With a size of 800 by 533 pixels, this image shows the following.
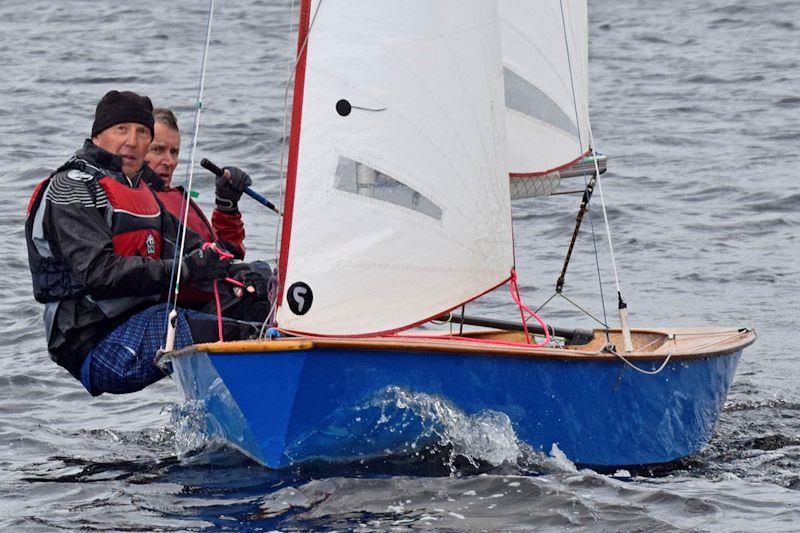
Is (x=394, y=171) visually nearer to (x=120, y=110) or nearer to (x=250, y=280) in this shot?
(x=250, y=280)

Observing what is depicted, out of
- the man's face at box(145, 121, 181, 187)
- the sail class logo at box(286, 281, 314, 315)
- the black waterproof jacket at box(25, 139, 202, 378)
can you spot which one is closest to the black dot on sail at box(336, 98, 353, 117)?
the sail class logo at box(286, 281, 314, 315)

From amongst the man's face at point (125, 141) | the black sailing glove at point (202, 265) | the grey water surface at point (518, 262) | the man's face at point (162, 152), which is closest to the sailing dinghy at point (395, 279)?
the grey water surface at point (518, 262)

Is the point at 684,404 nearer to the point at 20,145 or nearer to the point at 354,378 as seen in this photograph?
the point at 354,378

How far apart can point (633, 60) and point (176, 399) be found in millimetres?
12554

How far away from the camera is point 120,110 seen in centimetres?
534

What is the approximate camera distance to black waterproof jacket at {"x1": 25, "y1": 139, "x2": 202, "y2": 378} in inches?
197

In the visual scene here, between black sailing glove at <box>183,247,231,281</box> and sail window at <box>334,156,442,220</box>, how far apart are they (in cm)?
64

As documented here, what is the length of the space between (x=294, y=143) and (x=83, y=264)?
918 millimetres

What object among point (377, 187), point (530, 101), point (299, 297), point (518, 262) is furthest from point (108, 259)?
point (518, 262)

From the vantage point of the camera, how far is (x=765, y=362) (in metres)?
7.49

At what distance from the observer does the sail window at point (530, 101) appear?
6.44 metres

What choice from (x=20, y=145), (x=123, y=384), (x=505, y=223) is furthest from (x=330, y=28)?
(x=20, y=145)

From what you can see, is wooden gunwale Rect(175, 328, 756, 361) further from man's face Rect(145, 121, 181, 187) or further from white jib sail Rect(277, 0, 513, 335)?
man's face Rect(145, 121, 181, 187)

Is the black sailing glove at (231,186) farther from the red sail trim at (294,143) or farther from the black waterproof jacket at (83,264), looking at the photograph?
the red sail trim at (294,143)
